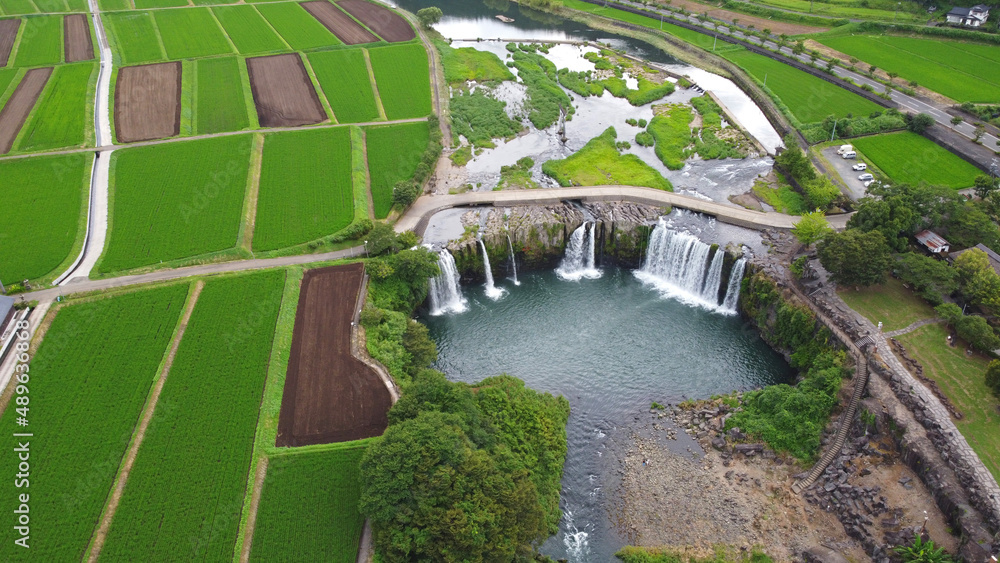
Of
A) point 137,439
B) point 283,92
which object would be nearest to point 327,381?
point 137,439

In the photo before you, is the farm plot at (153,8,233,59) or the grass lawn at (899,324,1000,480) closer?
the grass lawn at (899,324,1000,480)

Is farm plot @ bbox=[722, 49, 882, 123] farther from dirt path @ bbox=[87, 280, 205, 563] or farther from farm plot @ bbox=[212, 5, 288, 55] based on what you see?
farm plot @ bbox=[212, 5, 288, 55]

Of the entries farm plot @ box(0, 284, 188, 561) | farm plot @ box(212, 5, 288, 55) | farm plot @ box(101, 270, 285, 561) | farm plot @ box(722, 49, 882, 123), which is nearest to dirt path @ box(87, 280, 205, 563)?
farm plot @ box(101, 270, 285, 561)

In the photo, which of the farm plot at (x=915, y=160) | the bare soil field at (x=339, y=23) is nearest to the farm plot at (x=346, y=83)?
the bare soil field at (x=339, y=23)

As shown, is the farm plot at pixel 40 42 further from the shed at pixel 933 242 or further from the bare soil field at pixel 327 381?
the shed at pixel 933 242

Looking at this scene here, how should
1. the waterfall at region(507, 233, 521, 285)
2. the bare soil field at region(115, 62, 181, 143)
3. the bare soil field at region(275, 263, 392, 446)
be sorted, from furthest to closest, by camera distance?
the bare soil field at region(115, 62, 181, 143) < the waterfall at region(507, 233, 521, 285) < the bare soil field at region(275, 263, 392, 446)

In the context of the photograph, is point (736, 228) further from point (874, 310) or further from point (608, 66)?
point (608, 66)

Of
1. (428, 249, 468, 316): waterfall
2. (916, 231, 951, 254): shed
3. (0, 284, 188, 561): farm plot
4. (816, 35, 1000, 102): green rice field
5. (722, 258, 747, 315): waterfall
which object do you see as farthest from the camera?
(816, 35, 1000, 102): green rice field
